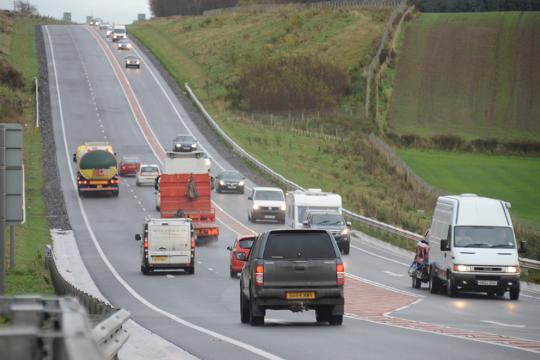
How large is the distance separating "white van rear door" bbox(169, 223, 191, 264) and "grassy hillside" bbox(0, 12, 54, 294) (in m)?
4.19

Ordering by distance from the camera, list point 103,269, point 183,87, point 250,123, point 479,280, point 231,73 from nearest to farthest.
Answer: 1. point 479,280
2. point 103,269
3. point 250,123
4. point 183,87
5. point 231,73

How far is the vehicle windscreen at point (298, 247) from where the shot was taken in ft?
71.8

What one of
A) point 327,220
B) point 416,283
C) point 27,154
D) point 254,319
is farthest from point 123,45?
point 254,319

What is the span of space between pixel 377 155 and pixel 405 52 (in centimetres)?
3759

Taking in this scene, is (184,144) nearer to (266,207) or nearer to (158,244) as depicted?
(266,207)

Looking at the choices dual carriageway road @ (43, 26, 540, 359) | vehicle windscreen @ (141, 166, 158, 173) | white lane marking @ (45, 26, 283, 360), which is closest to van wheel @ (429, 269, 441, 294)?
dual carriageway road @ (43, 26, 540, 359)

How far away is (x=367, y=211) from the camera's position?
6253 cm

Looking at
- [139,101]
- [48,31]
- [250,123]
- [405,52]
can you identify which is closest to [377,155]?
[250,123]

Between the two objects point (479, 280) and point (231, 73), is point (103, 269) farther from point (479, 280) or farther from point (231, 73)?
point (231, 73)

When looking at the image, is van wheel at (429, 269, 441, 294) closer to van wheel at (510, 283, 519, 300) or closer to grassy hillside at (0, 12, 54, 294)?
van wheel at (510, 283, 519, 300)

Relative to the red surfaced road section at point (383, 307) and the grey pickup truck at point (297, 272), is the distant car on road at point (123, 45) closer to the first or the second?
the red surfaced road section at point (383, 307)

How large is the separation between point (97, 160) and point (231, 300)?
118 feet

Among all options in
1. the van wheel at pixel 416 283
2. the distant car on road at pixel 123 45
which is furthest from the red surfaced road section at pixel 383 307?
the distant car on road at pixel 123 45

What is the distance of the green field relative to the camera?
70.2 m
